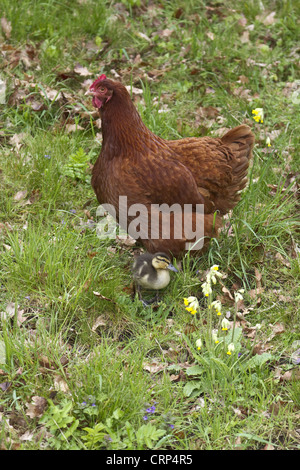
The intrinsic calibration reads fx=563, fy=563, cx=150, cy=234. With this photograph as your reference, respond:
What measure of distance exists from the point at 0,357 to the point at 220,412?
4.83 ft

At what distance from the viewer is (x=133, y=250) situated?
4969mm

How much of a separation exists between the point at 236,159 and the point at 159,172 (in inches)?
30.4

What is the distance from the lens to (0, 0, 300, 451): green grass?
11.4 feet

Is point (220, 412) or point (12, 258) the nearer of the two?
point (220, 412)

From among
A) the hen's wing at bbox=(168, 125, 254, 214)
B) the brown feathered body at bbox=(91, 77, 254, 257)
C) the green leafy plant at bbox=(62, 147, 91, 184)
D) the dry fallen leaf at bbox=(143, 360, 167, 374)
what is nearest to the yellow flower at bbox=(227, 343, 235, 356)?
the dry fallen leaf at bbox=(143, 360, 167, 374)

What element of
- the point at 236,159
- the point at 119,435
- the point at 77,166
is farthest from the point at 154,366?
the point at 77,166

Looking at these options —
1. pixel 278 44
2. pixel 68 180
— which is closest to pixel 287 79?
pixel 278 44

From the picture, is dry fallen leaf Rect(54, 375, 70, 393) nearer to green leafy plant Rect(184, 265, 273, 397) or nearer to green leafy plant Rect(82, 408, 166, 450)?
green leafy plant Rect(82, 408, 166, 450)

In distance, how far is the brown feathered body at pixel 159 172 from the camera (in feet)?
14.1

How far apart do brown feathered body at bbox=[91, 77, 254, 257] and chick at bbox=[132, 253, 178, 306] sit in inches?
7.5
